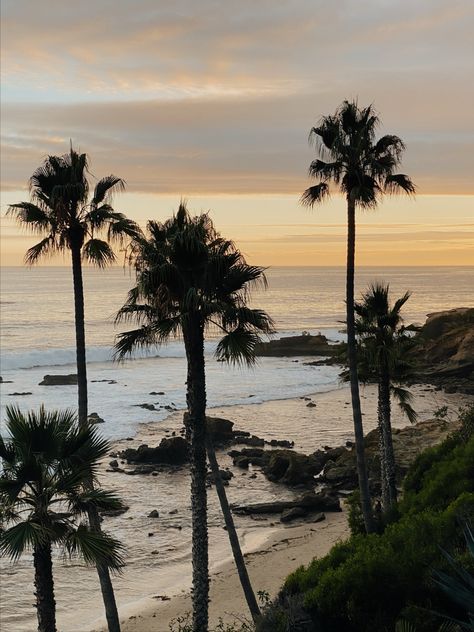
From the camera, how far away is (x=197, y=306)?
16625 millimetres

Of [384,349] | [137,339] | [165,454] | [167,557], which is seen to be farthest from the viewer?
[165,454]

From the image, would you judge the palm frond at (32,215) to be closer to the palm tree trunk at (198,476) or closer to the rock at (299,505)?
the palm tree trunk at (198,476)

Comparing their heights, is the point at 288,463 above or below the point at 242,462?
above

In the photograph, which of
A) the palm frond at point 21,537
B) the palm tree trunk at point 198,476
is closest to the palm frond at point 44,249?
the palm tree trunk at point 198,476

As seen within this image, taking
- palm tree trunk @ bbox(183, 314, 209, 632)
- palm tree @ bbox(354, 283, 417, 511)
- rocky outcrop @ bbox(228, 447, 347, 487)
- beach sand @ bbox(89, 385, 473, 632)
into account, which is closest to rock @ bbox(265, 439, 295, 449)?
beach sand @ bbox(89, 385, 473, 632)

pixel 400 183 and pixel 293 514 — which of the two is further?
pixel 293 514

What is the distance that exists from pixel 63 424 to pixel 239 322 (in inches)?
187

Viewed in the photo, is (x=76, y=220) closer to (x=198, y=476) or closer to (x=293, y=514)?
(x=198, y=476)

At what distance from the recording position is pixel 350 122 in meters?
21.5

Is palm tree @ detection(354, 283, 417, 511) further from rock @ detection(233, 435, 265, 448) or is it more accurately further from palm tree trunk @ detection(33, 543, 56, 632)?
rock @ detection(233, 435, 265, 448)

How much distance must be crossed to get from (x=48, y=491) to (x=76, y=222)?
800cm

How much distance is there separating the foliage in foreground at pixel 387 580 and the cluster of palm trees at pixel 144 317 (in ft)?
10.00

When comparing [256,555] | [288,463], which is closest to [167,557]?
[256,555]

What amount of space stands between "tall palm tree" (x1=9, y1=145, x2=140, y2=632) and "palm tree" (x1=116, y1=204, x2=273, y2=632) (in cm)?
219
